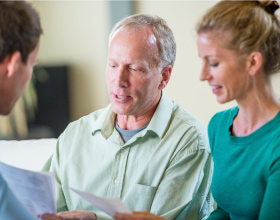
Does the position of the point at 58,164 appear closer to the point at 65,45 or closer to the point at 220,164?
the point at 220,164

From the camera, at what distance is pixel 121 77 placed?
204cm

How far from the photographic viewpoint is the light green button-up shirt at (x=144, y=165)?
191 centimetres

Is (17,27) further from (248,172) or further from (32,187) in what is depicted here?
(248,172)

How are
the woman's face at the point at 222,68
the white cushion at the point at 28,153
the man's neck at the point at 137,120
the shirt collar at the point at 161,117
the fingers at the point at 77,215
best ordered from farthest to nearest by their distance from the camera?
the white cushion at the point at 28,153 → the man's neck at the point at 137,120 → the shirt collar at the point at 161,117 → the fingers at the point at 77,215 → the woman's face at the point at 222,68

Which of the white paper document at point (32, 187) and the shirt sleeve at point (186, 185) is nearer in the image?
the white paper document at point (32, 187)

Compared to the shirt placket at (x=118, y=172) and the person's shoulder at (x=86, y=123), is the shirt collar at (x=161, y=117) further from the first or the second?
the person's shoulder at (x=86, y=123)

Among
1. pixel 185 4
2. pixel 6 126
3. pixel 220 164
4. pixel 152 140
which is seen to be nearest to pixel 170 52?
pixel 152 140

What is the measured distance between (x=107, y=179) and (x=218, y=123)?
57cm

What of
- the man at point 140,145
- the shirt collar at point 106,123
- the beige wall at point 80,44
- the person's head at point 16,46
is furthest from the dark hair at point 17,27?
the beige wall at point 80,44

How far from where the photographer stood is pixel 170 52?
215 cm

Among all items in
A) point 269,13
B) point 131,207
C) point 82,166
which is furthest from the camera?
point 82,166

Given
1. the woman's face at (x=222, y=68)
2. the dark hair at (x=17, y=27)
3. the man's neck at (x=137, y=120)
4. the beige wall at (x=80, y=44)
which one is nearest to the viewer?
the dark hair at (x=17, y=27)

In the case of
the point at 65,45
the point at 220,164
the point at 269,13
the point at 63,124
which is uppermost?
the point at 269,13

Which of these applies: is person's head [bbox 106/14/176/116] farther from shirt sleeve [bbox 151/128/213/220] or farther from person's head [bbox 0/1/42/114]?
person's head [bbox 0/1/42/114]
